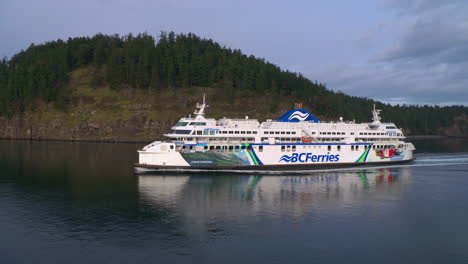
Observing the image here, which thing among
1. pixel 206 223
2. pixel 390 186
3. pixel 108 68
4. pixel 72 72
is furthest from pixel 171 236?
pixel 72 72

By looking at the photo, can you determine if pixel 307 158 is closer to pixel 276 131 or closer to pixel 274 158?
pixel 274 158

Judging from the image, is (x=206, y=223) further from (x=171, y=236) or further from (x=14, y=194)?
(x=14, y=194)

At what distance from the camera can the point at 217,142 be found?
50438 mm

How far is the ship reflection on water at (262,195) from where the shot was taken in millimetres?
31000

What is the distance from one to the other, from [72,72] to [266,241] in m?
143

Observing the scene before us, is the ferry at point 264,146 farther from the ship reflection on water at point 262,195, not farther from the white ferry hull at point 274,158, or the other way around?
the ship reflection on water at point 262,195

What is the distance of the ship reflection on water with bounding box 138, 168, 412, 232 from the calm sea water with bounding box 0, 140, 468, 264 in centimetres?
12

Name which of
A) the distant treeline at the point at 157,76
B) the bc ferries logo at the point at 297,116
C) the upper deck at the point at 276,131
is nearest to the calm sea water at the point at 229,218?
the upper deck at the point at 276,131

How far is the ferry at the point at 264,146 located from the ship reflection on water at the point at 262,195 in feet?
9.22

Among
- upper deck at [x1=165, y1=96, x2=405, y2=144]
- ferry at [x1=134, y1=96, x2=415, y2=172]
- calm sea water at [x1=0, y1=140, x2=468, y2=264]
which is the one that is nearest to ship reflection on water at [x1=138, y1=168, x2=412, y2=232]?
calm sea water at [x1=0, y1=140, x2=468, y2=264]

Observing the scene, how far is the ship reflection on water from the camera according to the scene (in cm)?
3100

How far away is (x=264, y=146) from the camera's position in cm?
5162

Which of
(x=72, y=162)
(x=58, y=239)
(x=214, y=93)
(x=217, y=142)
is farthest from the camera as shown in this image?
(x=214, y=93)

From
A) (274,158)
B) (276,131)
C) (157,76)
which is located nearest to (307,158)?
(274,158)
